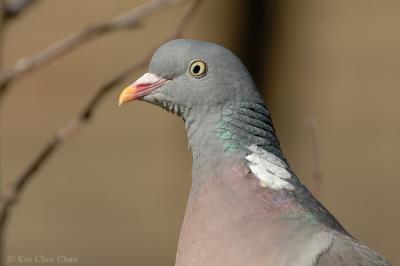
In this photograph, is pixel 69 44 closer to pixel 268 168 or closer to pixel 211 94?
pixel 211 94

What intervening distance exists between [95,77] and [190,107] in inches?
182

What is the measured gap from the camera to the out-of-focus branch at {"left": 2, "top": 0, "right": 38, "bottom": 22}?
3324 millimetres

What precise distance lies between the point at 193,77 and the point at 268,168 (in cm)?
43

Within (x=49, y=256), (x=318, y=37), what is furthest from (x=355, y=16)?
(x=49, y=256)

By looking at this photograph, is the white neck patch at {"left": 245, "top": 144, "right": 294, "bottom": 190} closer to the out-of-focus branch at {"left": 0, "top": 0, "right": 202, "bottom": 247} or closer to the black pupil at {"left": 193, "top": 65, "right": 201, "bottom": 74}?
the black pupil at {"left": 193, "top": 65, "right": 201, "bottom": 74}

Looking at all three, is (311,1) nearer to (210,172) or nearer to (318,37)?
(318,37)

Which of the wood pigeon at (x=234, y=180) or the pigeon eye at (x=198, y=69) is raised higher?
the pigeon eye at (x=198, y=69)

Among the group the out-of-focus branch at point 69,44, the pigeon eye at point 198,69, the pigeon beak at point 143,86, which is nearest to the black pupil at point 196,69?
the pigeon eye at point 198,69

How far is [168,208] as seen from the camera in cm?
840

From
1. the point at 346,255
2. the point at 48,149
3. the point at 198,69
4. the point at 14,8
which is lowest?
the point at 346,255

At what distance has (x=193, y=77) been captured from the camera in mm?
3625

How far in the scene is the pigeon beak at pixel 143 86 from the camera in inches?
142

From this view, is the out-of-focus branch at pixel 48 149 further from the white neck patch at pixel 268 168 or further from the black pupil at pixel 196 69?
the white neck patch at pixel 268 168

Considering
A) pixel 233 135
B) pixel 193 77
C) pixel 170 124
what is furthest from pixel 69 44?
pixel 170 124
